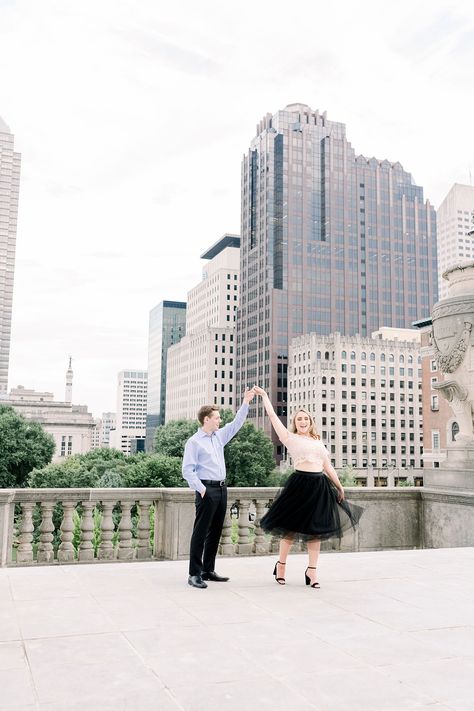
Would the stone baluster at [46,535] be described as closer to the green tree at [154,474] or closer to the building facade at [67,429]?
the green tree at [154,474]

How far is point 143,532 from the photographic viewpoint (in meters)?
10.9

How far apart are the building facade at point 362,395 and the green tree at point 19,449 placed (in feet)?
205

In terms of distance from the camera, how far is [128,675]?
14.6ft

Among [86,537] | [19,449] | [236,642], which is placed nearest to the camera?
[236,642]

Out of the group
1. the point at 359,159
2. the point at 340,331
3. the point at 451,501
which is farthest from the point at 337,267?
the point at 451,501

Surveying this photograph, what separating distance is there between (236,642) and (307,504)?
289 cm

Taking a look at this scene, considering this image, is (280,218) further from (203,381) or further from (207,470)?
(207,470)

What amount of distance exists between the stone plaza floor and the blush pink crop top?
4.76 feet

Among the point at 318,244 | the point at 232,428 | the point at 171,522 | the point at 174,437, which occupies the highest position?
the point at 318,244

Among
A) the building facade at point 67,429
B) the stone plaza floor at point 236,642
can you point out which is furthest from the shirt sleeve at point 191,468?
the building facade at point 67,429

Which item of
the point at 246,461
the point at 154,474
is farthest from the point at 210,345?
the point at 154,474

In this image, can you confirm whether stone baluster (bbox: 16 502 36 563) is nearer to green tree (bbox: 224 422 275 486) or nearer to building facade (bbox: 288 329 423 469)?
green tree (bbox: 224 422 275 486)

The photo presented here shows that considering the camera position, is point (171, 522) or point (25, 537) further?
point (171, 522)

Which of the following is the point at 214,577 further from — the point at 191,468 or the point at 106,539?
the point at 106,539
